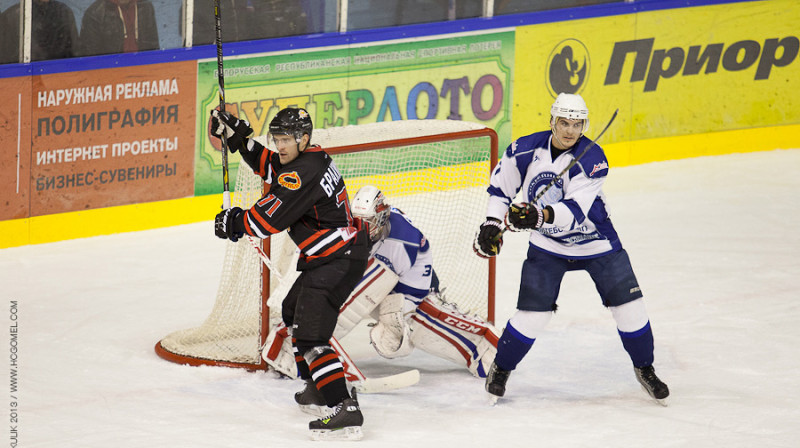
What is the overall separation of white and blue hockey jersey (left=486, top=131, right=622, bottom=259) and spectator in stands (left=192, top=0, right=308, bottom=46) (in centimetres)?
306

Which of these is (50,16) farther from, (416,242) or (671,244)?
(671,244)

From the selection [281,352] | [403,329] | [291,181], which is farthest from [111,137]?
[291,181]

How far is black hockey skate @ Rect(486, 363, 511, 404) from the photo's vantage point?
4906 millimetres

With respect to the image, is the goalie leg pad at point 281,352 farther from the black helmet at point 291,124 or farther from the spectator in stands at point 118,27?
the spectator in stands at point 118,27

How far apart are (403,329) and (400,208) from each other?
3.85 ft

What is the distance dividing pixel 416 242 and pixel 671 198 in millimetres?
3493

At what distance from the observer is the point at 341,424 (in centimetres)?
448

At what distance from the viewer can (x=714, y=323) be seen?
5945 millimetres

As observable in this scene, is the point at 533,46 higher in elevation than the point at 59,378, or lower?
→ higher

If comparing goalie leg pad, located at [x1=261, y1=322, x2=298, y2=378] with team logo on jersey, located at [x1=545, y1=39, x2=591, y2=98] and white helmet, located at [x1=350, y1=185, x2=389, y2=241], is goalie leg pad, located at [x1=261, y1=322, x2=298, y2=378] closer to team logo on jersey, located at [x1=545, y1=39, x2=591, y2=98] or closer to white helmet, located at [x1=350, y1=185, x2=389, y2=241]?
white helmet, located at [x1=350, y1=185, x2=389, y2=241]

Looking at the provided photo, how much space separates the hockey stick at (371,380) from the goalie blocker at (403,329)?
0.09ft

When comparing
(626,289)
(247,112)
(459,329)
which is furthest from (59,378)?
(247,112)

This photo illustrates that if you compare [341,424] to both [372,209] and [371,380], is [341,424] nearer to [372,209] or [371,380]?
[371,380]

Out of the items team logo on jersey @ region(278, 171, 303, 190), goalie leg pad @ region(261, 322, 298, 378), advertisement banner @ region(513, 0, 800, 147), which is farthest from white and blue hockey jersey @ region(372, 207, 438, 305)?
advertisement banner @ region(513, 0, 800, 147)
